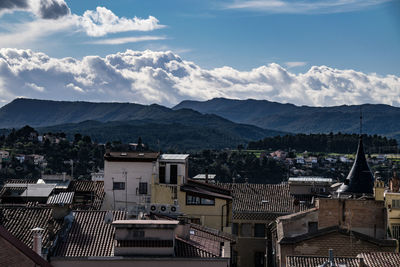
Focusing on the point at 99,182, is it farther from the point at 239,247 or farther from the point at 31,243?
the point at 31,243

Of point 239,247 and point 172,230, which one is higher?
point 172,230

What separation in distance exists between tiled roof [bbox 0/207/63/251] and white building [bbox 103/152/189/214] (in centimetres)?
1706

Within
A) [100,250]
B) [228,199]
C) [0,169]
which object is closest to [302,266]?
[100,250]

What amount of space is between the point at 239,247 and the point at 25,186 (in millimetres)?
15615

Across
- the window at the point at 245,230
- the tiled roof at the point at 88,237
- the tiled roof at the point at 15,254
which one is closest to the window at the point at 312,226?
the tiled roof at the point at 88,237

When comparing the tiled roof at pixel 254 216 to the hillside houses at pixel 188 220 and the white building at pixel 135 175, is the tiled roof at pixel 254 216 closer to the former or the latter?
the hillside houses at pixel 188 220

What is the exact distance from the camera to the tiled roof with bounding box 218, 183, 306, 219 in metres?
57.9

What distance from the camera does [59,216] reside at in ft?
122

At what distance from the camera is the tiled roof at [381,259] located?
32719 millimetres

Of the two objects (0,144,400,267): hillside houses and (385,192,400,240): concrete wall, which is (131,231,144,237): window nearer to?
(0,144,400,267): hillside houses

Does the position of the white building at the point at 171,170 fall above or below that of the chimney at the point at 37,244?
above

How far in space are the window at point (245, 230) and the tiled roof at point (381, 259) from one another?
22708mm

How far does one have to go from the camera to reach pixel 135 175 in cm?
5544

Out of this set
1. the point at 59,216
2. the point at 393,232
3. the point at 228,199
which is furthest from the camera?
the point at 228,199
